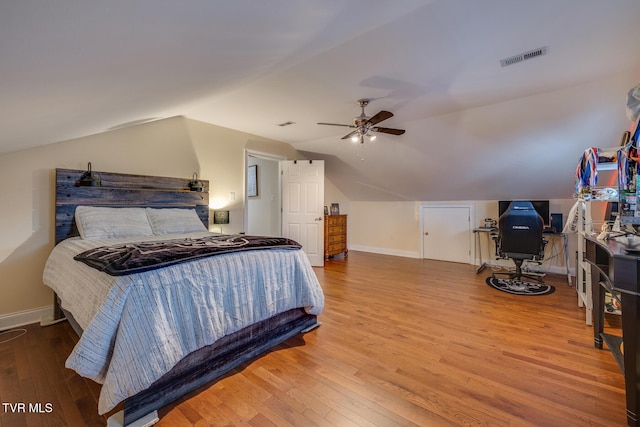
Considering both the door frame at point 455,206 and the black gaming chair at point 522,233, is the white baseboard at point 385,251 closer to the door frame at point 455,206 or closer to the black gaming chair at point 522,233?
the door frame at point 455,206

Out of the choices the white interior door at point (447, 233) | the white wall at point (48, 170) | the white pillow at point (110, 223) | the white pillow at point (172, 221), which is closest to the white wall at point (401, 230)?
the white interior door at point (447, 233)

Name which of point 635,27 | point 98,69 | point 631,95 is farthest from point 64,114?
point 635,27

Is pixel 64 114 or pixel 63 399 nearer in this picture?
pixel 63 399

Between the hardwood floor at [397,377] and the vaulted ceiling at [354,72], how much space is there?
1618 mm

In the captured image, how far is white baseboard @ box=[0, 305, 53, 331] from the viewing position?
249cm

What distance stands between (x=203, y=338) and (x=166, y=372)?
9.3 inches

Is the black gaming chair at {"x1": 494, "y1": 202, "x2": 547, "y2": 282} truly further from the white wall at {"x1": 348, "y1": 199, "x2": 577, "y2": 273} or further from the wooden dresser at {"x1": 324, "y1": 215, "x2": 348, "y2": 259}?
the wooden dresser at {"x1": 324, "y1": 215, "x2": 348, "y2": 259}

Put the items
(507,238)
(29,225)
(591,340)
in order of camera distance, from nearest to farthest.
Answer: (591,340) < (29,225) < (507,238)

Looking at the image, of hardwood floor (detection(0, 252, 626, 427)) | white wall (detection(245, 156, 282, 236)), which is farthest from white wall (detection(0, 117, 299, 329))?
white wall (detection(245, 156, 282, 236))

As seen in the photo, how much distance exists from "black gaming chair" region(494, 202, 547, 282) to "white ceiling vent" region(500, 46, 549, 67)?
2.05m

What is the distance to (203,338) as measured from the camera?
164 cm

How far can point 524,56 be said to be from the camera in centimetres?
218

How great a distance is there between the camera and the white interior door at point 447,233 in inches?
203

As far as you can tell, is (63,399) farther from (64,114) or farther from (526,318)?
(526,318)
